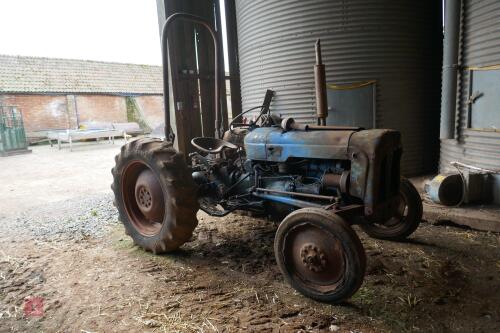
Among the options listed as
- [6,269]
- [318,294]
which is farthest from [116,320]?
[6,269]

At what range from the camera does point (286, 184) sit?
3207mm

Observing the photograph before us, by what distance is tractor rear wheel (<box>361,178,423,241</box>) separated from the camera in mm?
3383

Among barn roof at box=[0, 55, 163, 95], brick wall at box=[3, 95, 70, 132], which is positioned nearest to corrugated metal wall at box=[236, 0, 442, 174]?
brick wall at box=[3, 95, 70, 132]

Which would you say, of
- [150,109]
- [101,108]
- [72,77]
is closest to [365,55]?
[101,108]

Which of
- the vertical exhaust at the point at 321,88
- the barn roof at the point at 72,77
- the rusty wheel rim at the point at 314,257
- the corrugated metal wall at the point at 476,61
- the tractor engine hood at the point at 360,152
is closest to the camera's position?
the rusty wheel rim at the point at 314,257

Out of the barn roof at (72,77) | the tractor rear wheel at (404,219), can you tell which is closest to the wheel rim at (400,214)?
the tractor rear wheel at (404,219)

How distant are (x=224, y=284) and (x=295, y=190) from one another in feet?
3.15

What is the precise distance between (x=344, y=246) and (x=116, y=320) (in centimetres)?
161

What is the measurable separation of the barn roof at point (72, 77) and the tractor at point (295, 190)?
60.2 feet

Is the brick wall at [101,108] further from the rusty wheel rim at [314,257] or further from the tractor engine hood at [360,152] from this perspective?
the rusty wheel rim at [314,257]

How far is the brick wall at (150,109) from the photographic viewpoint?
22344 mm

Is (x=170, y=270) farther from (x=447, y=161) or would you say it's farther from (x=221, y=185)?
(x=447, y=161)

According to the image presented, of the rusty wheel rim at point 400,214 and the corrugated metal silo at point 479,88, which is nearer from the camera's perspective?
the rusty wheel rim at point 400,214

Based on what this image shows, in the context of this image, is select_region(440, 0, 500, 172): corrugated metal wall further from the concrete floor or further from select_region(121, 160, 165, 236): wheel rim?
the concrete floor
